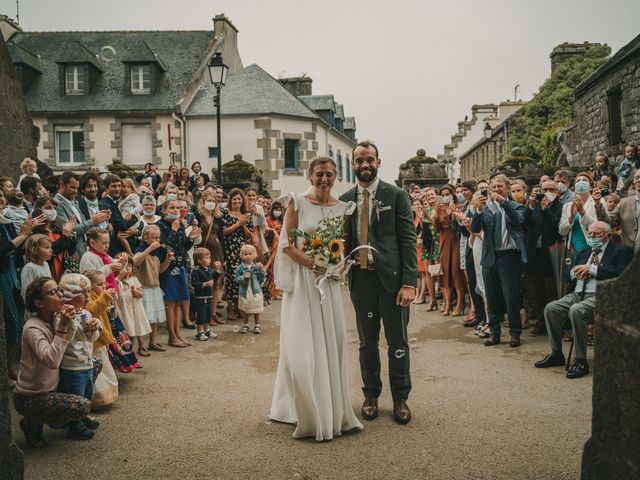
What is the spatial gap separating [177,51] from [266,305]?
75.2 ft

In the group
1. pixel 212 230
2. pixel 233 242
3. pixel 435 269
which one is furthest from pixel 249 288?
pixel 435 269

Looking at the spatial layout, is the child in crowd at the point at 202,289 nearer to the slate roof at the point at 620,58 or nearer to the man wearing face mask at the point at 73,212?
the man wearing face mask at the point at 73,212

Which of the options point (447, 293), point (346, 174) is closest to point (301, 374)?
point (447, 293)

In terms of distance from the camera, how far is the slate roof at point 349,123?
44.6m

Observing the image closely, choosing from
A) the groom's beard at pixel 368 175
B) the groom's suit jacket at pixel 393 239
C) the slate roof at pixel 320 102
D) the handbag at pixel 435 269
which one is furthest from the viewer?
the slate roof at pixel 320 102

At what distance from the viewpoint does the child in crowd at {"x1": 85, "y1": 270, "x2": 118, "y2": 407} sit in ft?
18.7

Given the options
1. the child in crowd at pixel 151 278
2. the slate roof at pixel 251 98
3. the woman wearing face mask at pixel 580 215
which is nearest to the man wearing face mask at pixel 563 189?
the woman wearing face mask at pixel 580 215

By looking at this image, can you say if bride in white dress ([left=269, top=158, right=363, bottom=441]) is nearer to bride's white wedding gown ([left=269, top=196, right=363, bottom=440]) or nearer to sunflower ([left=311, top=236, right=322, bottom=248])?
bride's white wedding gown ([left=269, top=196, right=363, bottom=440])

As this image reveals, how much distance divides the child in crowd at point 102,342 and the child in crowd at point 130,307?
1.06m

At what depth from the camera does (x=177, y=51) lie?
104 ft

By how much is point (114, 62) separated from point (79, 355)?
28.9 metres

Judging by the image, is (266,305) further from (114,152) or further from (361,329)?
(114,152)

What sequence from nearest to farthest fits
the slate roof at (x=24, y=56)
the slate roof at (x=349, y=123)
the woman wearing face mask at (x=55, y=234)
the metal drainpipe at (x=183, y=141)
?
the woman wearing face mask at (x=55, y=234) < the slate roof at (x=24, y=56) < the metal drainpipe at (x=183, y=141) < the slate roof at (x=349, y=123)

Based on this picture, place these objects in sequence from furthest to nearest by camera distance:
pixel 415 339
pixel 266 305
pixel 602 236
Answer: pixel 266 305, pixel 415 339, pixel 602 236
